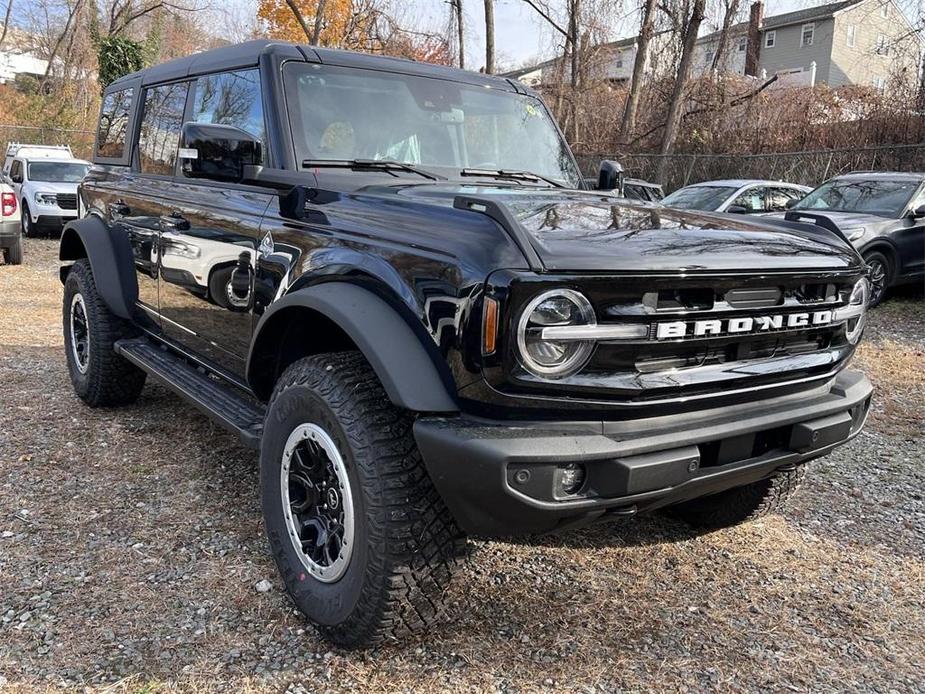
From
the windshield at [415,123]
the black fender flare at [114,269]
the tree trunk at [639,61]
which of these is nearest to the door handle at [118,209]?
the black fender flare at [114,269]

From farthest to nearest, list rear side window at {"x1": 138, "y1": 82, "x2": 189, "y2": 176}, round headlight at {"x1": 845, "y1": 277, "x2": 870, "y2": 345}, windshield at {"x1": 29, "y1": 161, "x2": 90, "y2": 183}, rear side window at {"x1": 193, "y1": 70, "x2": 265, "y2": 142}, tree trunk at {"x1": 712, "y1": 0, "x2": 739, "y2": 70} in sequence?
tree trunk at {"x1": 712, "y1": 0, "x2": 739, "y2": 70}
windshield at {"x1": 29, "y1": 161, "x2": 90, "y2": 183}
rear side window at {"x1": 138, "y1": 82, "x2": 189, "y2": 176}
rear side window at {"x1": 193, "y1": 70, "x2": 265, "y2": 142}
round headlight at {"x1": 845, "y1": 277, "x2": 870, "y2": 345}

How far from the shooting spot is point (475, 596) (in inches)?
115

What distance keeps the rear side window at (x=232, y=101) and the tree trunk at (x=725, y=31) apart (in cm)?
1852

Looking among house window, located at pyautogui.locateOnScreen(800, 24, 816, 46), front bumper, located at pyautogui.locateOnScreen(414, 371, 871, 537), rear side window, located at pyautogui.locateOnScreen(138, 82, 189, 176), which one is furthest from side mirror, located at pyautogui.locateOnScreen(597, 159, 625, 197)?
house window, located at pyautogui.locateOnScreen(800, 24, 816, 46)

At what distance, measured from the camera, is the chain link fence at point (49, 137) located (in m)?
26.1

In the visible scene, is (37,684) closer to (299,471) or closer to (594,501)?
(299,471)

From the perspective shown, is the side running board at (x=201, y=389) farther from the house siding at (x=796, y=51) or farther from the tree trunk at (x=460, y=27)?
the house siding at (x=796, y=51)

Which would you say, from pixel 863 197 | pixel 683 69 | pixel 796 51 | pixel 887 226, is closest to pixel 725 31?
pixel 683 69

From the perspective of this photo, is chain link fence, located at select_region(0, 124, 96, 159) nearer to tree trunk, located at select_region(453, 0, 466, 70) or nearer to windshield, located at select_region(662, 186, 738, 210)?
tree trunk, located at select_region(453, 0, 466, 70)

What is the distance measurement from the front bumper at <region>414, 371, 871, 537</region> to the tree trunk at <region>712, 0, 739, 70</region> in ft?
64.7

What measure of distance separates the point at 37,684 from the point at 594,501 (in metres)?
1.80

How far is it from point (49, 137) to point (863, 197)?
2639cm

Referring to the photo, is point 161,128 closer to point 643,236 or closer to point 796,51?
point 643,236

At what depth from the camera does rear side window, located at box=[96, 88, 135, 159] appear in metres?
4.80
